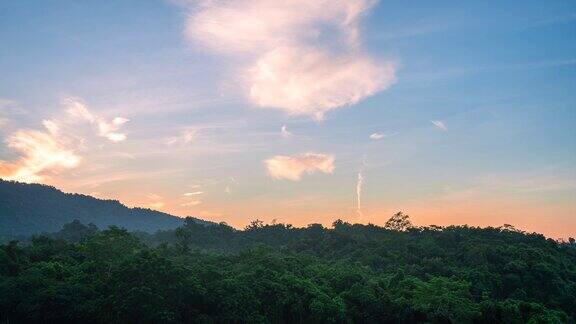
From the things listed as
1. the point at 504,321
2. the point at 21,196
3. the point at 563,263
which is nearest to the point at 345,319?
the point at 504,321

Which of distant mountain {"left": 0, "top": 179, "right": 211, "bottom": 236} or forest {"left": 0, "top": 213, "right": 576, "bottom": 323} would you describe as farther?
distant mountain {"left": 0, "top": 179, "right": 211, "bottom": 236}

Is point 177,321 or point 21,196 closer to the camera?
point 177,321

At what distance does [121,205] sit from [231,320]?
182406mm

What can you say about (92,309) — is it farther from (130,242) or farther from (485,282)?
(485,282)

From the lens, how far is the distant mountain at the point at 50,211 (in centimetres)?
13088

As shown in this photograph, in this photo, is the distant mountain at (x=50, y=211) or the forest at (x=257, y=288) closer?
the forest at (x=257, y=288)

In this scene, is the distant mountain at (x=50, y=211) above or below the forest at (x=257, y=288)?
above

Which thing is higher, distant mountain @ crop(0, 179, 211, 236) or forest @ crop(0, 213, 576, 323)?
distant mountain @ crop(0, 179, 211, 236)

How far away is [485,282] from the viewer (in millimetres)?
41688

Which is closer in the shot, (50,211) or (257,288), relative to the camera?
(257,288)

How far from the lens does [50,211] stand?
149750mm

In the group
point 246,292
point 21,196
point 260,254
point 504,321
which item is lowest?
point 504,321

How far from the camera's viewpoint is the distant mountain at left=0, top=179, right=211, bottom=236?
131m

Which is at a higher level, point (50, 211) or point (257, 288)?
point (50, 211)
